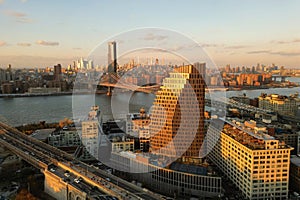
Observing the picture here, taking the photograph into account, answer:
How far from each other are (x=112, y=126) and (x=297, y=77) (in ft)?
87.4

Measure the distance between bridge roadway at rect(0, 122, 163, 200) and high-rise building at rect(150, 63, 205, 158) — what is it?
3.20ft

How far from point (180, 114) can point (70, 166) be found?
164cm

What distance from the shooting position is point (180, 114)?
12.2 feet

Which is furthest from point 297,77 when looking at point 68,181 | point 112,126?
point 68,181

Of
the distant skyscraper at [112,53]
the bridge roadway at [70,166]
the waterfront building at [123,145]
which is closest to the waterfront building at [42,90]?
the distant skyscraper at [112,53]

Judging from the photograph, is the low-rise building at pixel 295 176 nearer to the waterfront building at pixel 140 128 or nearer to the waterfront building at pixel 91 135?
the waterfront building at pixel 140 128

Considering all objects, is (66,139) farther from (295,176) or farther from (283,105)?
(283,105)

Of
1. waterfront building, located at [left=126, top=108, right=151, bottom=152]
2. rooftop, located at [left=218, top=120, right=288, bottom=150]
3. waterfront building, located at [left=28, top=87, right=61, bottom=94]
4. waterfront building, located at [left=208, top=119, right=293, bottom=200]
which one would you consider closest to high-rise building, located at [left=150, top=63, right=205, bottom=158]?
rooftop, located at [left=218, top=120, right=288, bottom=150]

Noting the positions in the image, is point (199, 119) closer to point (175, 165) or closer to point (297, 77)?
point (175, 165)

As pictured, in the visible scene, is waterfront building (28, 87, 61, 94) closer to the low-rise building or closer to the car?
the car

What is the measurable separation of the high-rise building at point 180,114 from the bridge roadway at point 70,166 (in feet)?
3.20

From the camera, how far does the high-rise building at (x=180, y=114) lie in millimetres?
3662

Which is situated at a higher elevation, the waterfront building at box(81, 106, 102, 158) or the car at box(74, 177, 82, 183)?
Result: the waterfront building at box(81, 106, 102, 158)

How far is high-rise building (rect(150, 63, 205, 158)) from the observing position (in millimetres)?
3662
